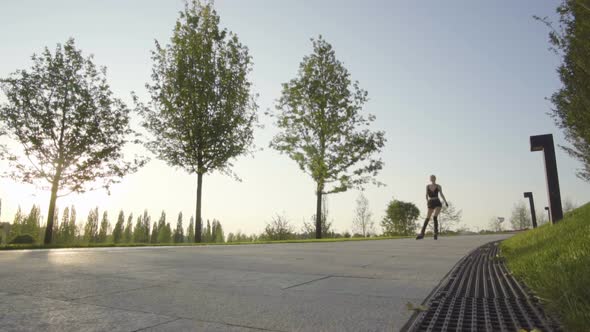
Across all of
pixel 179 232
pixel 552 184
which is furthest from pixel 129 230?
pixel 552 184

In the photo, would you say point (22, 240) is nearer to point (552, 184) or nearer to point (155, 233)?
point (155, 233)

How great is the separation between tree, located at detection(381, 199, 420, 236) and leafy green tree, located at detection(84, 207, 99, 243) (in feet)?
87.1

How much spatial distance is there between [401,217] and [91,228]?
2834cm

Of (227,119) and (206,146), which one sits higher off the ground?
(227,119)

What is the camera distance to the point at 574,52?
9.77 metres

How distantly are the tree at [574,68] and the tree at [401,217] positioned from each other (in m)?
17.6

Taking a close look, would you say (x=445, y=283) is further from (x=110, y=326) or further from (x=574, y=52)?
(x=574, y=52)

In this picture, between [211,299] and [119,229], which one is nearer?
[211,299]

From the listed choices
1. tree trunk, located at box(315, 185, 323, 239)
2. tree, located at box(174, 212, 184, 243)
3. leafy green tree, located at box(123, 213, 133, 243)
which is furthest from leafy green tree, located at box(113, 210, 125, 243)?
tree trunk, located at box(315, 185, 323, 239)

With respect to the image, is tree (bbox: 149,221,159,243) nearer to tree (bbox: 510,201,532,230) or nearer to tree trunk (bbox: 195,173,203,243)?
tree trunk (bbox: 195,173,203,243)

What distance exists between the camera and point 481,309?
2.36 m

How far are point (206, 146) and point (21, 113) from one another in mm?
8051

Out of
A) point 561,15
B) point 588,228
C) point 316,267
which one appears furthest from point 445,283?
point 561,15

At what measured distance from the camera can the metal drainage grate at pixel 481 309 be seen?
1.98 meters
